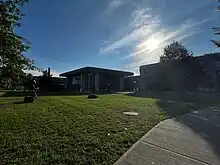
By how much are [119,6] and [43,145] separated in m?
8.44

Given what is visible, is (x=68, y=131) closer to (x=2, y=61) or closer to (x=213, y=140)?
(x=2, y=61)

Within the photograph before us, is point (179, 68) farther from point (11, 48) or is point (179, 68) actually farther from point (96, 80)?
point (11, 48)

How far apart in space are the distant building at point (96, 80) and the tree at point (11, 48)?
1599 centimetres

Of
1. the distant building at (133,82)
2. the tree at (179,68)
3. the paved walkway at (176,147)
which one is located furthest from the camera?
the distant building at (133,82)

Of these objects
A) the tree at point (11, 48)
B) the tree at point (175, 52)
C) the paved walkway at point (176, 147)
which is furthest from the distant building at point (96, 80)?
the tree at point (11, 48)

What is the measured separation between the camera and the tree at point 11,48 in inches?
97.1

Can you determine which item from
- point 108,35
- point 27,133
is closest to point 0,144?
point 27,133

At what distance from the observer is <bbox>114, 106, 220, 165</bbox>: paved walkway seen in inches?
95.9

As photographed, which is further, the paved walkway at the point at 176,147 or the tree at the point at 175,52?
the tree at the point at 175,52

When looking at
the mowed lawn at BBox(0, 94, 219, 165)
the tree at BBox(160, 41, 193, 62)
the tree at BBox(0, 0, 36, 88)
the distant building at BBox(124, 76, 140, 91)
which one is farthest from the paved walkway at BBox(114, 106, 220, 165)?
the distant building at BBox(124, 76, 140, 91)

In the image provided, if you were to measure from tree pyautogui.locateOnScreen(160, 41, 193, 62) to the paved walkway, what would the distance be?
1724cm

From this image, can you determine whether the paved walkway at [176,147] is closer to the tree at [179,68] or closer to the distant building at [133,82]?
the tree at [179,68]

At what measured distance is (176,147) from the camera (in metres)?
2.93

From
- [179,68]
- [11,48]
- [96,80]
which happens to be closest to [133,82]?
[96,80]
